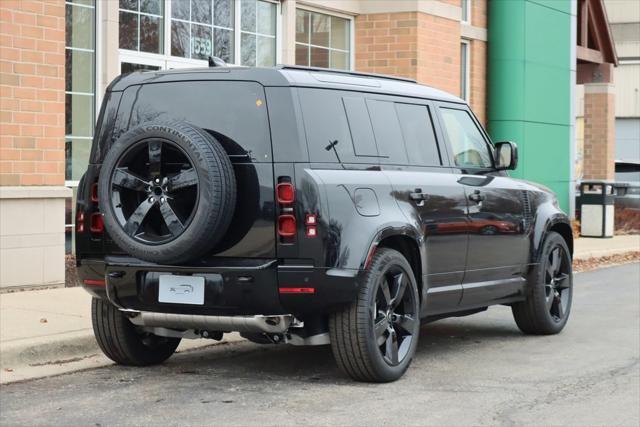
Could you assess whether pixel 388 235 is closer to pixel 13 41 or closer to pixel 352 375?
pixel 352 375

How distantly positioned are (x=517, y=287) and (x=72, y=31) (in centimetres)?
642

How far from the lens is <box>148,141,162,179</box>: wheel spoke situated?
707cm

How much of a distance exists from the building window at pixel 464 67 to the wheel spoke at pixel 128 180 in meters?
14.4

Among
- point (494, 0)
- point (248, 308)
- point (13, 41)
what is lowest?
point (248, 308)

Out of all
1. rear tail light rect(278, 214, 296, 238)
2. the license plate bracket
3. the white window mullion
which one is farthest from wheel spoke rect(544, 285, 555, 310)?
the white window mullion

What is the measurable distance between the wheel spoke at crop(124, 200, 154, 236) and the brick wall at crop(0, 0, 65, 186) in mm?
4539

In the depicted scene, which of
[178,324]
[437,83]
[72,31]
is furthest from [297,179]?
[437,83]

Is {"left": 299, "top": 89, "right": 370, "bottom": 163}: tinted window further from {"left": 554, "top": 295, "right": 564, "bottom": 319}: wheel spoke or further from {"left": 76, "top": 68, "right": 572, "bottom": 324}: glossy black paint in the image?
{"left": 554, "top": 295, "right": 564, "bottom": 319}: wheel spoke

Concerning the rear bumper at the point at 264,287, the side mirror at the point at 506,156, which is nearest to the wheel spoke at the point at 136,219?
the rear bumper at the point at 264,287

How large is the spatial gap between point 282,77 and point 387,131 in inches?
41.5

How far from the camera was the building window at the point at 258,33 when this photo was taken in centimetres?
1591

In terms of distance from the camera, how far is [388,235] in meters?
7.40

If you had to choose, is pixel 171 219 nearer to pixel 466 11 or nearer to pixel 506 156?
pixel 506 156

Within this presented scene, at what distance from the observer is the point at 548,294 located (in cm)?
976
